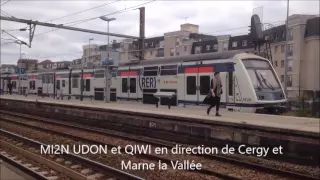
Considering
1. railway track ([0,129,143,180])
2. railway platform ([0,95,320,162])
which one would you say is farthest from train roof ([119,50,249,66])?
railway track ([0,129,143,180])

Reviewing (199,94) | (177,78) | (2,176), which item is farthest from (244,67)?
(2,176)

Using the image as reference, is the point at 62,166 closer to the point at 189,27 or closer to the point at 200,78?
the point at 200,78

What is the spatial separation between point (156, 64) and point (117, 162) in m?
13.0

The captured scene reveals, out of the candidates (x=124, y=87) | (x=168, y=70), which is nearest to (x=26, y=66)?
(x=124, y=87)

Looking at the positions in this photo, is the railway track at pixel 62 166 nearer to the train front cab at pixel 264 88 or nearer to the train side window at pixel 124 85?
the train front cab at pixel 264 88

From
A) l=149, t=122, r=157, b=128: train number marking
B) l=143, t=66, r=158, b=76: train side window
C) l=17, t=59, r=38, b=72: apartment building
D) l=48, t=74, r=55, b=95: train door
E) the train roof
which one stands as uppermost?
l=17, t=59, r=38, b=72: apartment building

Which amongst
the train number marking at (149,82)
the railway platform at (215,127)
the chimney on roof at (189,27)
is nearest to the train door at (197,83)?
the railway platform at (215,127)

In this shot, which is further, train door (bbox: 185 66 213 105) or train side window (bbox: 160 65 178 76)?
train side window (bbox: 160 65 178 76)

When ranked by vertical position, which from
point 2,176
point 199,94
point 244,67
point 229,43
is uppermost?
point 229,43

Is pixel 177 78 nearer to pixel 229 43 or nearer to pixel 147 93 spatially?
pixel 147 93

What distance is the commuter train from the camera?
17.3m

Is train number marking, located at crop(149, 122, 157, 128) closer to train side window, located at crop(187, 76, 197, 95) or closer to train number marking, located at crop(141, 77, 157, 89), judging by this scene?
train side window, located at crop(187, 76, 197, 95)

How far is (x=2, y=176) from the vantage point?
30.1 ft

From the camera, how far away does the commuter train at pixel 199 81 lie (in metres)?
17.3
